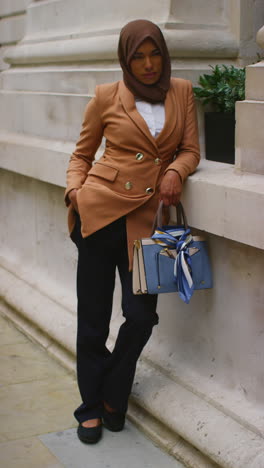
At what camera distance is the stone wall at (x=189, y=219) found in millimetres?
3986

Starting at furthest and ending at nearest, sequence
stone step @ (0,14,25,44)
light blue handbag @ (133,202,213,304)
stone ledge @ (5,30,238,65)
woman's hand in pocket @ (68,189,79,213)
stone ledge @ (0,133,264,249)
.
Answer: stone step @ (0,14,25,44)
stone ledge @ (5,30,238,65)
woman's hand in pocket @ (68,189,79,213)
light blue handbag @ (133,202,213,304)
stone ledge @ (0,133,264,249)

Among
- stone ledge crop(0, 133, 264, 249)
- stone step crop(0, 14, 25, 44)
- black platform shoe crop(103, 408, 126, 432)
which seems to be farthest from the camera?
stone step crop(0, 14, 25, 44)

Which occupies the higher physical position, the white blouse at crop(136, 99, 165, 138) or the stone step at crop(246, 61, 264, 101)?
the stone step at crop(246, 61, 264, 101)

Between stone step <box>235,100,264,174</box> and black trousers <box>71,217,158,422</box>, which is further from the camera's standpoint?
black trousers <box>71,217,158,422</box>

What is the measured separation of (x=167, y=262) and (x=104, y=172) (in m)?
0.59

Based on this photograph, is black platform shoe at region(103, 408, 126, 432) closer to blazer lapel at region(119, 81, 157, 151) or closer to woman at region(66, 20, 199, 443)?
woman at region(66, 20, 199, 443)

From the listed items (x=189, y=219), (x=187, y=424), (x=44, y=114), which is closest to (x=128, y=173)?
(x=189, y=219)

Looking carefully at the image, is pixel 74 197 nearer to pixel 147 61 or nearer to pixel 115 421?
pixel 147 61

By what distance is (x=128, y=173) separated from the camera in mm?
4113

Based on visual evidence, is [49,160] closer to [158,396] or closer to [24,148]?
[24,148]

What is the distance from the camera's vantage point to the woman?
405 cm

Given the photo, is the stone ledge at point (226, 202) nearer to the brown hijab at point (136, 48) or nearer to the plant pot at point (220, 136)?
the plant pot at point (220, 136)

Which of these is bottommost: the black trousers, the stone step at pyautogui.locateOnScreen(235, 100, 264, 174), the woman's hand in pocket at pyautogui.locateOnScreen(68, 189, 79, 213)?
the black trousers

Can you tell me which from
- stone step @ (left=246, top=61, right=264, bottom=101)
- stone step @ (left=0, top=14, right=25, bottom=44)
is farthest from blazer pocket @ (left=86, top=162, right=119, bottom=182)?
stone step @ (left=0, top=14, right=25, bottom=44)
